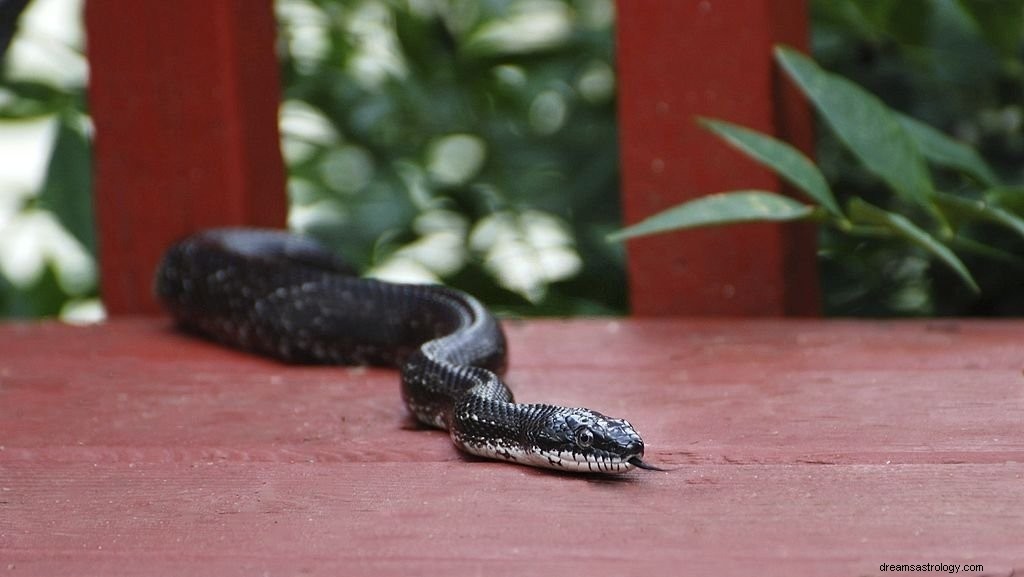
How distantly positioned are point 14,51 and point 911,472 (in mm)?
2476

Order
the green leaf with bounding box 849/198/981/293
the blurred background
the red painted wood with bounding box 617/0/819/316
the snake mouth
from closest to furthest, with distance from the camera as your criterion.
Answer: the snake mouth < the green leaf with bounding box 849/198/981/293 < the red painted wood with bounding box 617/0/819/316 < the blurred background

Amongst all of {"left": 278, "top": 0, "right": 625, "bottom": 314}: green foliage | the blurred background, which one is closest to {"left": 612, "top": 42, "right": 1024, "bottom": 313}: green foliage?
the blurred background

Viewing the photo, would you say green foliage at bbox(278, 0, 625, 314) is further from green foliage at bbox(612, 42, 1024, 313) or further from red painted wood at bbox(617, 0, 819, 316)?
green foliage at bbox(612, 42, 1024, 313)

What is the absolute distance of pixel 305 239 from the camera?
124 inches

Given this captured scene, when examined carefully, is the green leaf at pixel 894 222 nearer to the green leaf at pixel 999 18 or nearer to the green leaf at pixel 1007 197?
the green leaf at pixel 1007 197

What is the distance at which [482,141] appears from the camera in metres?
3.34

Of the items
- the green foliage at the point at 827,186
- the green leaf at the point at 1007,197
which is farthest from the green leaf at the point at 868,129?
the green leaf at the point at 1007,197

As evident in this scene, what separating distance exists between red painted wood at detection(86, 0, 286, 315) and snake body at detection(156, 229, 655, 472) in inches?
4.5

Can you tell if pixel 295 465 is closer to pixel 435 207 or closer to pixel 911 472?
pixel 911 472

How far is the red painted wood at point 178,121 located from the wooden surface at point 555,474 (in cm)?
46

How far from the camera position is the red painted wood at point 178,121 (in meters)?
2.99

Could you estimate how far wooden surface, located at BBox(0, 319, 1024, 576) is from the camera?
1.52 metres

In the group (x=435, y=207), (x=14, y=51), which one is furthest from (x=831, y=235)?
(x=14, y=51)

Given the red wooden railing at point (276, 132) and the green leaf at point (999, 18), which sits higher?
the green leaf at point (999, 18)
